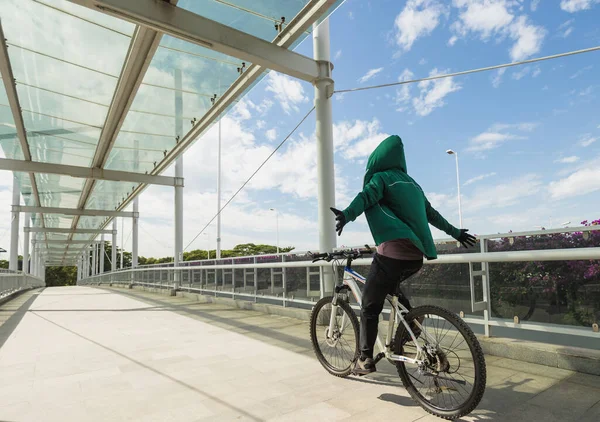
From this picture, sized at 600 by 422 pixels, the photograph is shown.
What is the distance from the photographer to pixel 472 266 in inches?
152

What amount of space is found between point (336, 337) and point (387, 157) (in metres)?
1.60

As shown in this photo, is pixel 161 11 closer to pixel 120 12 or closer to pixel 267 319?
pixel 120 12

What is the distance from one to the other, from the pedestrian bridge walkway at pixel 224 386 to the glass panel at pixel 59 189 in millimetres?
13602

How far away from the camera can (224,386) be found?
3121 mm

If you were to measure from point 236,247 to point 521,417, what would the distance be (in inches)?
2775

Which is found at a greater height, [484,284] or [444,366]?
[484,284]

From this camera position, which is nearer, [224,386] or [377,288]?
[377,288]

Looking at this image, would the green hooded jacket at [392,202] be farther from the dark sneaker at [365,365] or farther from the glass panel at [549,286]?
the glass panel at [549,286]

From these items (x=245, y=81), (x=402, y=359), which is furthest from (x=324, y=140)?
(x=402, y=359)

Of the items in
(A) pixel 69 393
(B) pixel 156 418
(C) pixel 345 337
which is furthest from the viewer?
(C) pixel 345 337

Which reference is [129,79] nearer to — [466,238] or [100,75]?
[100,75]

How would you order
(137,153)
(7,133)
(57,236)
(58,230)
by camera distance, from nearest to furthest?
(7,133) < (137,153) < (58,230) < (57,236)

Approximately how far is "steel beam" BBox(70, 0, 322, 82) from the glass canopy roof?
26cm

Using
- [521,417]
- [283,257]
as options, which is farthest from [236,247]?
[521,417]
